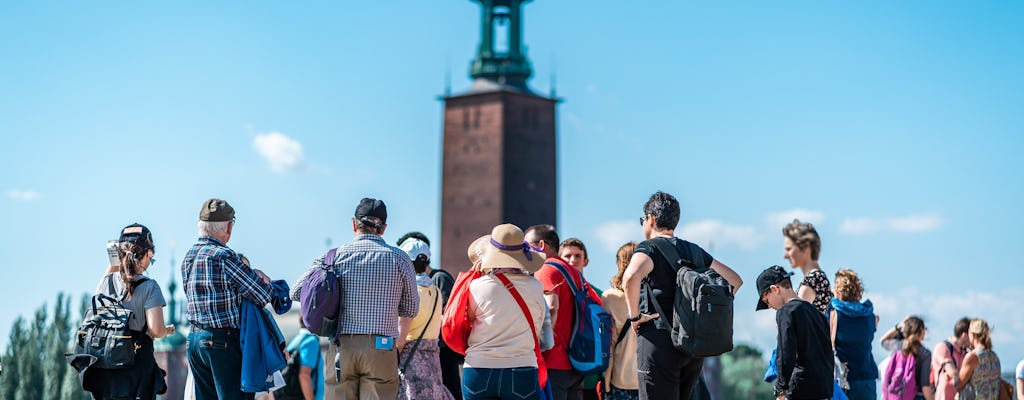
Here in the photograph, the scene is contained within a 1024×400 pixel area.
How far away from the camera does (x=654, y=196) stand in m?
10.2

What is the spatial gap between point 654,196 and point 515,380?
60.6 inches

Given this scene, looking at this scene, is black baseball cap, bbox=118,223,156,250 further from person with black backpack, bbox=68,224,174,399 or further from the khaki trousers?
the khaki trousers

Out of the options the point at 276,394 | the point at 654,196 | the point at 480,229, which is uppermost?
the point at 480,229

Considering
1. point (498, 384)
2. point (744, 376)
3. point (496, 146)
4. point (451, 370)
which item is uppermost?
point (496, 146)

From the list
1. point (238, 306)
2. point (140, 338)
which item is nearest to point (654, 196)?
point (238, 306)

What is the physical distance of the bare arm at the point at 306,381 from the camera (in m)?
13.6

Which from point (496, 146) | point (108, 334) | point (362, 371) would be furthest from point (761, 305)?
point (496, 146)

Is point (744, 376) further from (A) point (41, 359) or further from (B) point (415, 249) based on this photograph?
(B) point (415, 249)

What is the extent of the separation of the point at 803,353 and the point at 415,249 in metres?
2.75

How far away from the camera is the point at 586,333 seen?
10508 millimetres

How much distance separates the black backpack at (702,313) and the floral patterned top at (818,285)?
1103mm

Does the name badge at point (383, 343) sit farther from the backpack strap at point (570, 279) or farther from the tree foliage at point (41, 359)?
the tree foliage at point (41, 359)

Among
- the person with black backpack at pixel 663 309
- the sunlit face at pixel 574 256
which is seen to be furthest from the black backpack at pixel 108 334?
the person with black backpack at pixel 663 309

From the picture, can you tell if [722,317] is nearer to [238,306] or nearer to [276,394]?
[238,306]
